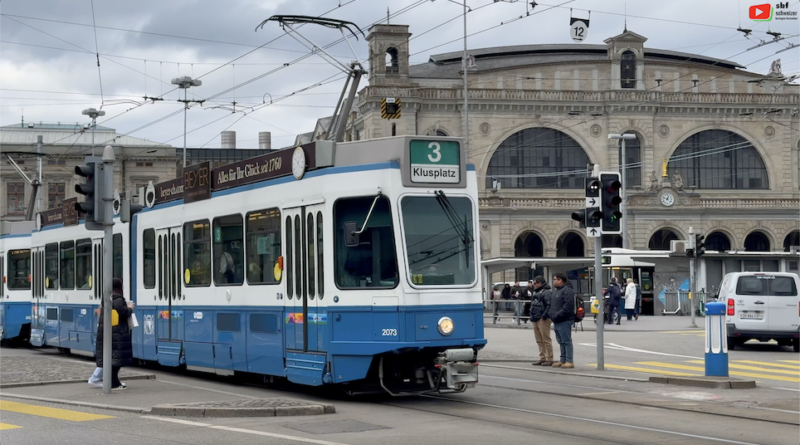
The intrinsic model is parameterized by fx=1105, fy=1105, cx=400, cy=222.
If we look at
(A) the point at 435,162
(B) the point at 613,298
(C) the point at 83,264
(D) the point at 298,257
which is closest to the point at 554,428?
(A) the point at 435,162

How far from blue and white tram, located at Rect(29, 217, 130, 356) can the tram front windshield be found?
27.9 feet

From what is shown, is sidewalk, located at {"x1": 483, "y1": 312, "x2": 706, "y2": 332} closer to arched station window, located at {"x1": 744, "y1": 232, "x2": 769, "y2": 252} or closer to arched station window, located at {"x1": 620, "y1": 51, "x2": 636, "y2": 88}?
arched station window, located at {"x1": 744, "y1": 232, "x2": 769, "y2": 252}

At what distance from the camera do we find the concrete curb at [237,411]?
1226cm

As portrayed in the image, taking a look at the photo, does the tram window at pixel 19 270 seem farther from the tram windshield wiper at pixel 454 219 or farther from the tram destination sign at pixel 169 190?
the tram windshield wiper at pixel 454 219

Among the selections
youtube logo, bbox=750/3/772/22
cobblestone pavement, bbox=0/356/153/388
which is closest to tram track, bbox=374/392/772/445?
cobblestone pavement, bbox=0/356/153/388

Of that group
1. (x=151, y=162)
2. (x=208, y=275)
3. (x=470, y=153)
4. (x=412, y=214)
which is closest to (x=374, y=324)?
(x=412, y=214)

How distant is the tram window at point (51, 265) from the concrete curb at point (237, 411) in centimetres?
1260

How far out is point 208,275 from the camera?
1695 centimetres

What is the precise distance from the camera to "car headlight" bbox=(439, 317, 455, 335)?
43.8 feet

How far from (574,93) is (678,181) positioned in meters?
9.11

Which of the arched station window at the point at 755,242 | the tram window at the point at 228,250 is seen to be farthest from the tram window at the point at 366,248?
the arched station window at the point at 755,242

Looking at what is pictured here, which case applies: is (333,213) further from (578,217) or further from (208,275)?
(578,217)

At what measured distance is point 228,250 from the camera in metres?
16.4

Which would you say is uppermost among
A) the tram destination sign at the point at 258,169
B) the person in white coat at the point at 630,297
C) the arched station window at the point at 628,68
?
the arched station window at the point at 628,68
